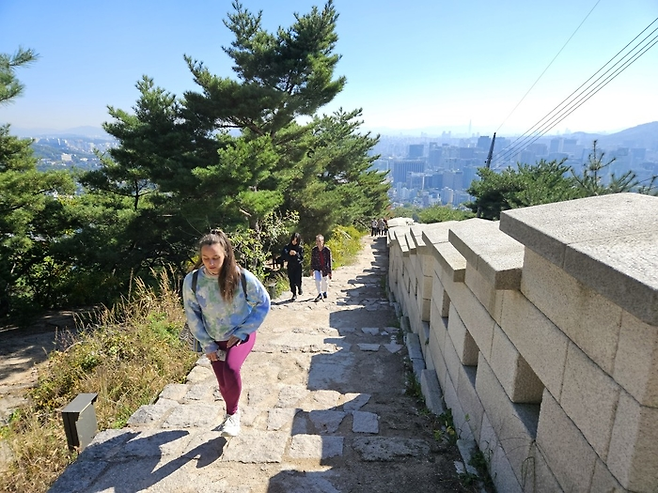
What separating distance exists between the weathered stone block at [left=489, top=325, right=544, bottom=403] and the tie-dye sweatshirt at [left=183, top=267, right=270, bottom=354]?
1526mm

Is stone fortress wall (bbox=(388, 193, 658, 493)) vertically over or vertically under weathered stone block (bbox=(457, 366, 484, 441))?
over

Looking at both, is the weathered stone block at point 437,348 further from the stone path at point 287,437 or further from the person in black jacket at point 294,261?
the person in black jacket at point 294,261

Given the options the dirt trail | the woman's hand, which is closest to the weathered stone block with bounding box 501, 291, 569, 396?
the woman's hand

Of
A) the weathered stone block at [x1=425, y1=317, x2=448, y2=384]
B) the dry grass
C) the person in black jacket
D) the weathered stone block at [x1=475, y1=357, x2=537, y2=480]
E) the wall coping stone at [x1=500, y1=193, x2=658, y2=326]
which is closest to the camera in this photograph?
the wall coping stone at [x1=500, y1=193, x2=658, y2=326]

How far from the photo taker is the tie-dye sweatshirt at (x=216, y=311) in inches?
109

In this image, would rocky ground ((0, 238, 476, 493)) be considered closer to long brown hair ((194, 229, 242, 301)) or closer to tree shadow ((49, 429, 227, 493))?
tree shadow ((49, 429, 227, 493))

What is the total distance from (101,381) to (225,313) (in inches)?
85.2

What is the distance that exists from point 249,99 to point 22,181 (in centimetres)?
656

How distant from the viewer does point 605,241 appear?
1.42m

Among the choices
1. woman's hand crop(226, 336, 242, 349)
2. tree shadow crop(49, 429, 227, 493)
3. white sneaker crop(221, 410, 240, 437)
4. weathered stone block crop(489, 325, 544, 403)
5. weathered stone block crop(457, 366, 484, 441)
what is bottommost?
tree shadow crop(49, 429, 227, 493)

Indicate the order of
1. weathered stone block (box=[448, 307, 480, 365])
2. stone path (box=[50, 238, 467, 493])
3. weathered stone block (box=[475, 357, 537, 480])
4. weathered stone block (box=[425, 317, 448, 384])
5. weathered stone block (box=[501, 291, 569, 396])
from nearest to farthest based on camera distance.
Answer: weathered stone block (box=[501, 291, 569, 396]) → weathered stone block (box=[475, 357, 537, 480]) → stone path (box=[50, 238, 467, 493]) → weathered stone block (box=[448, 307, 480, 365]) → weathered stone block (box=[425, 317, 448, 384])

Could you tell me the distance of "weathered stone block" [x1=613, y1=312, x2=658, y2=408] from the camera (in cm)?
113

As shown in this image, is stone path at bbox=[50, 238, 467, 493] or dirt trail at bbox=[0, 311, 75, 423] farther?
dirt trail at bbox=[0, 311, 75, 423]

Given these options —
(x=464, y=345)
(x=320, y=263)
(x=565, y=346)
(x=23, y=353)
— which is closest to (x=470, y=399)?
(x=464, y=345)
